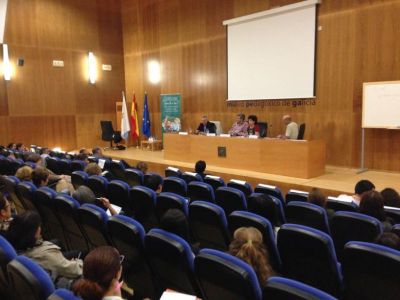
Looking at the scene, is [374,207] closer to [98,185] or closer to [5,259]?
[5,259]

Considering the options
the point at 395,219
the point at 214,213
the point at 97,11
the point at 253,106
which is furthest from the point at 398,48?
the point at 97,11

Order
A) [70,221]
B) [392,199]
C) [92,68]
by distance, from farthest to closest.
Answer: [92,68]
[392,199]
[70,221]

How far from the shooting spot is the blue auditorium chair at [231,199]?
12.0ft

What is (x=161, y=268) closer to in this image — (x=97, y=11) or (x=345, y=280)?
(x=345, y=280)

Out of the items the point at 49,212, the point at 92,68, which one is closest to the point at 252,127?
the point at 49,212

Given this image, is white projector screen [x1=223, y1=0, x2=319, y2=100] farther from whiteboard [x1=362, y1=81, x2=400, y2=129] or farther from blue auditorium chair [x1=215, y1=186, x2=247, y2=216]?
blue auditorium chair [x1=215, y1=186, x2=247, y2=216]

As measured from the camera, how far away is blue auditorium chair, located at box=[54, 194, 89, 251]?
3.04 metres

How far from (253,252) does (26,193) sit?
2735 millimetres

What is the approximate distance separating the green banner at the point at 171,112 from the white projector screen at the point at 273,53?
2.02 meters

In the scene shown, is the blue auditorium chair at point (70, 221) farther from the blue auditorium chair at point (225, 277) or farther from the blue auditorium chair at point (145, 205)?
the blue auditorium chair at point (225, 277)

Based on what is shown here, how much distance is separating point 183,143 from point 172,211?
5.87 metres

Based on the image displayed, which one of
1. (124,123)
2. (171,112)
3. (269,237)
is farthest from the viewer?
(124,123)

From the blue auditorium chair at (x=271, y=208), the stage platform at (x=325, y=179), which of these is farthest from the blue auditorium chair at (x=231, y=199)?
the stage platform at (x=325, y=179)

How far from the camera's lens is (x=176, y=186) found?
4402 millimetres
